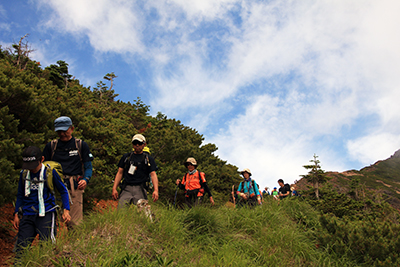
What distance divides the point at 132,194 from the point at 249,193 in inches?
174

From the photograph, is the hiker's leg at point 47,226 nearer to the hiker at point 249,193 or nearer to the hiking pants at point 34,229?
the hiking pants at point 34,229

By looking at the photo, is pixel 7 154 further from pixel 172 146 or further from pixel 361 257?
pixel 172 146

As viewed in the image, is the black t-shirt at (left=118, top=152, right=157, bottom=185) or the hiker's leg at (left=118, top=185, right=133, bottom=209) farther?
the black t-shirt at (left=118, top=152, right=157, bottom=185)

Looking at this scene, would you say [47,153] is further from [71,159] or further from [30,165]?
[30,165]

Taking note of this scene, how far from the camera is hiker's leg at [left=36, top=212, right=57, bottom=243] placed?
3.13 m

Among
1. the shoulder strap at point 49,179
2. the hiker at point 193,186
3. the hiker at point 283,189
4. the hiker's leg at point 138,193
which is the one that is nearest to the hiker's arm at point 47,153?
the shoulder strap at point 49,179

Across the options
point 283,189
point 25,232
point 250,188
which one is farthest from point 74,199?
point 283,189

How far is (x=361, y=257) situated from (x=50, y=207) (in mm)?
5720

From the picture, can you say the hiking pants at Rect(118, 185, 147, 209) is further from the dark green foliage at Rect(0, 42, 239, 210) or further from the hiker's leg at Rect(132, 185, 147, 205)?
the dark green foliage at Rect(0, 42, 239, 210)

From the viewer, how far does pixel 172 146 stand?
13352 mm

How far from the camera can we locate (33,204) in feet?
10.3

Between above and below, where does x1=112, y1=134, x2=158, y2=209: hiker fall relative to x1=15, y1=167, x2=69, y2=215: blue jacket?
above

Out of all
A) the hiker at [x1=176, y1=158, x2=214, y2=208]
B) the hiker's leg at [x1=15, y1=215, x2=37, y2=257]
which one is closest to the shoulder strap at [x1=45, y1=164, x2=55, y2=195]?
the hiker's leg at [x1=15, y1=215, x2=37, y2=257]

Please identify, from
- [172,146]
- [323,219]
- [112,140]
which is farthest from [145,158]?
[172,146]
